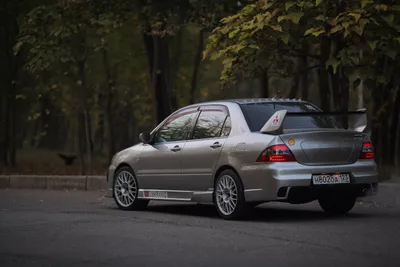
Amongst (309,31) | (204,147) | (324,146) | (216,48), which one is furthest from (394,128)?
(324,146)

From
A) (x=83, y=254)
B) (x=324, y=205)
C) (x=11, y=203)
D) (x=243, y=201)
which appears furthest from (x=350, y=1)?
(x=83, y=254)

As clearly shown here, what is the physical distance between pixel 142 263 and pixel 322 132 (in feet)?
13.2

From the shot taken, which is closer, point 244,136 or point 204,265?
point 204,265

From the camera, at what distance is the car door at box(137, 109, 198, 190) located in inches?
472

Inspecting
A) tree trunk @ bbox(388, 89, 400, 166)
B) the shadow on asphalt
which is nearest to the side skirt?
the shadow on asphalt

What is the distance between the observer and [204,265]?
7152 mm

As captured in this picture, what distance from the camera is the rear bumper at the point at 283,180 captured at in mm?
10266

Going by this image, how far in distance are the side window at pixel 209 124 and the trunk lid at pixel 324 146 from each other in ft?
3.90

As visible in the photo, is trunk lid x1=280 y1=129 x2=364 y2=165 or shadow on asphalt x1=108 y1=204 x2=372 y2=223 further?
shadow on asphalt x1=108 y1=204 x2=372 y2=223

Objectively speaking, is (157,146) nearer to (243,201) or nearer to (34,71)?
(243,201)

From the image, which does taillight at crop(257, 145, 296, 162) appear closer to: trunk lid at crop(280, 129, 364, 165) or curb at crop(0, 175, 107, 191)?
trunk lid at crop(280, 129, 364, 165)

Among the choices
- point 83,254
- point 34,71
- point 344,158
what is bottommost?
point 83,254

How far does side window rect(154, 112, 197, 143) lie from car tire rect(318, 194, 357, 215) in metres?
2.09

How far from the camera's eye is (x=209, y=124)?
11.6 meters
